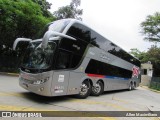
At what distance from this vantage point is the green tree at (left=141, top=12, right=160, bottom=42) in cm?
3956

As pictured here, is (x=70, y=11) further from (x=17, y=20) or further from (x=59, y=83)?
(x=59, y=83)

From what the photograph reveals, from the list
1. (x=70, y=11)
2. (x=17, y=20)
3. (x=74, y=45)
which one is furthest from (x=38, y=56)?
(x=70, y=11)

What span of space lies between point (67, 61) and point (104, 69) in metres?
4.01

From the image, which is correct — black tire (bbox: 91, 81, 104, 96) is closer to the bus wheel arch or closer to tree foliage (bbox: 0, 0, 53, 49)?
the bus wheel arch

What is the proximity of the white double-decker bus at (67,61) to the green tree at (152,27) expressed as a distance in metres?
28.8

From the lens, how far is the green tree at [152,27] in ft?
130

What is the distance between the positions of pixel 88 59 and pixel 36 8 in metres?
12.7

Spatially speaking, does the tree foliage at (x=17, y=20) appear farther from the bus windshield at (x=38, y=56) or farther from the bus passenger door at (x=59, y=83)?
the bus passenger door at (x=59, y=83)

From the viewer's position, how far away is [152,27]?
1581 inches

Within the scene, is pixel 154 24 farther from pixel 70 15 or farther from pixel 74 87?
pixel 74 87

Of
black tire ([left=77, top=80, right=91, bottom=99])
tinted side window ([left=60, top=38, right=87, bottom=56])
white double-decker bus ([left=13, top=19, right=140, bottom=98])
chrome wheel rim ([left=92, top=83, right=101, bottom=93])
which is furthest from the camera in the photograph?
chrome wheel rim ([left=92, top=83, right=101, bottom=93])

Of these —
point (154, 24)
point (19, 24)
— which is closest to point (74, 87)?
point (19, 24)

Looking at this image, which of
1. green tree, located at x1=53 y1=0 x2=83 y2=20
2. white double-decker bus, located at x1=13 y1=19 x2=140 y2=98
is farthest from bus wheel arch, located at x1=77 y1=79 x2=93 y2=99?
green tree, located at x1=53 y1=0 x2=83 y2=20

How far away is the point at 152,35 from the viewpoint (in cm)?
4062
